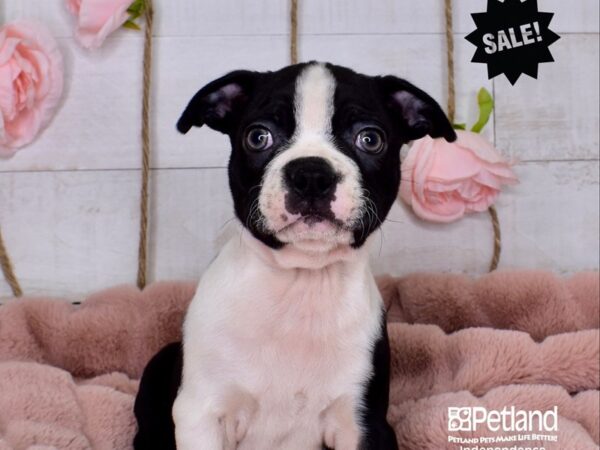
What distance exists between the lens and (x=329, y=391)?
1874mm

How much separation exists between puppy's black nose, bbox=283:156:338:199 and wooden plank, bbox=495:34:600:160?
1578 millimetres

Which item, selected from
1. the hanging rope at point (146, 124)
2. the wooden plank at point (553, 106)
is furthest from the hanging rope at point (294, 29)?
the wooden plank at point (553, 106)

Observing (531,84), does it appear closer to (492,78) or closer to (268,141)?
(492,78)

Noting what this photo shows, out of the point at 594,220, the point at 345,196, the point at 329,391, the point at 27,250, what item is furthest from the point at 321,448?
the point at 594,220

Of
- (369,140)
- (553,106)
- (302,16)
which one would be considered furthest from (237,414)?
(553,106)

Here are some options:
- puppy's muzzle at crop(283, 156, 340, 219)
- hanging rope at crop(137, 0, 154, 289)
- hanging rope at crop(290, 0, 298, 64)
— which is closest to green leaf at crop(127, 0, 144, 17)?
hanging rope at crop(137, 0, 154, 289)

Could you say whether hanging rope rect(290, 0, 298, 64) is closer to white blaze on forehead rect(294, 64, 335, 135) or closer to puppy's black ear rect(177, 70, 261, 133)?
puppy's black ear rect(177, 70, 261, 133)

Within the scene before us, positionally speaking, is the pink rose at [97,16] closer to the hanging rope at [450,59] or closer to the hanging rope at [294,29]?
the hanging rope at [294,29]

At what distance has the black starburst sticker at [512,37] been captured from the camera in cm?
264

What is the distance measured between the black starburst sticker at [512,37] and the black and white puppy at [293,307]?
2.61 ft

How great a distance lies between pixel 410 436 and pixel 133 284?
1276mm

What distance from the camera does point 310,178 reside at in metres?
1.62

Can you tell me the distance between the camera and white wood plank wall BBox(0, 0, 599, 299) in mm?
2922

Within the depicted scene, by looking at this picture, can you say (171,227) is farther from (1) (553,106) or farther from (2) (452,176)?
(1) (553,106)
